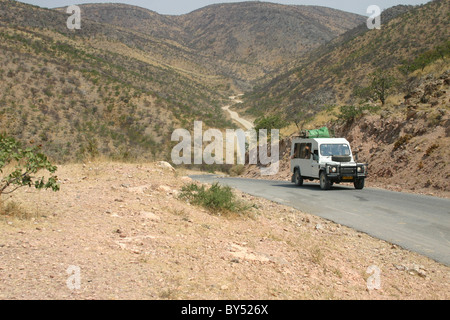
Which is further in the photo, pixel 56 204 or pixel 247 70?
pixel 247 70

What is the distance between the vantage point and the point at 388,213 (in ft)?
35.9

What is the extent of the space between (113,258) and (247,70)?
13022cm

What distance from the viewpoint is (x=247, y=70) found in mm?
131375

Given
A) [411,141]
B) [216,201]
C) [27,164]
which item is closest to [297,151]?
[411,141]

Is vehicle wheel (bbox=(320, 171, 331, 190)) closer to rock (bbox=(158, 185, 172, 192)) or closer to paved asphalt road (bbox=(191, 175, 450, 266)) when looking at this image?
paved asphalt road (bbox=(191, 175, 450, 266))

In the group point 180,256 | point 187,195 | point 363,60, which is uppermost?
point 363,60

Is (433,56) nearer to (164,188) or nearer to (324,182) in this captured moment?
(324,182)

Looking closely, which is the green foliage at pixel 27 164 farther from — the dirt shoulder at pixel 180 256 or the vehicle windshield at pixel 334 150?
the vehicle windshield at pixel 334 150

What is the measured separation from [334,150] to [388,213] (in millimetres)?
6684

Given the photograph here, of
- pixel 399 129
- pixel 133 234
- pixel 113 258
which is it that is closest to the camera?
pixel 113 258

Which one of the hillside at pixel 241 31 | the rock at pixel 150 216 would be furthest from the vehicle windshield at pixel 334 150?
the hillside at pixel 241 31
